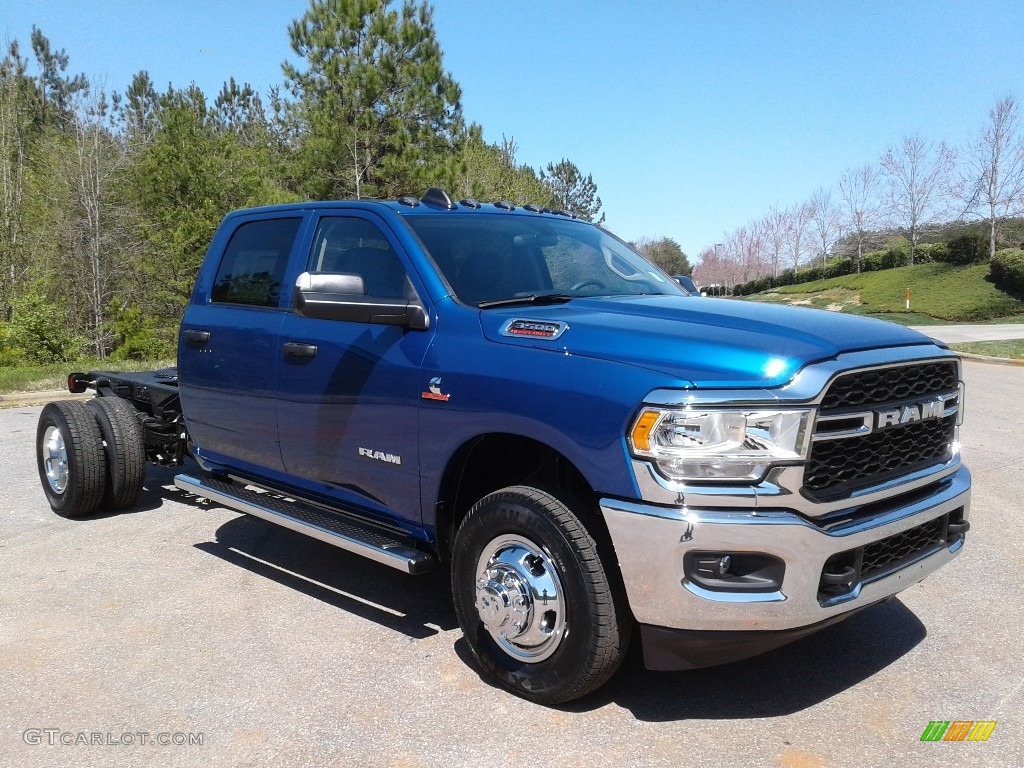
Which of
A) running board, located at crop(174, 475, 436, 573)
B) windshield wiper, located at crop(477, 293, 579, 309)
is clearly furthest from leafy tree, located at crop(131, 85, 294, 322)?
windshield wiper, located at crop(477, 293, 579, 309)

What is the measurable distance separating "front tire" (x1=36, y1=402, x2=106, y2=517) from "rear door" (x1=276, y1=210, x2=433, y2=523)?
2131 millimetres

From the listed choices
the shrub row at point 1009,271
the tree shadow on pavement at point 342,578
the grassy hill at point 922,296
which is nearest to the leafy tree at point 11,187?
the tree shadow on pavement at point 342,578

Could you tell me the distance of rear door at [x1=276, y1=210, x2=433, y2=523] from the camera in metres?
3.85

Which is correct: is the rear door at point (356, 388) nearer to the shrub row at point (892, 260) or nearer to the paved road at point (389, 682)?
the paved road at point (389, 682)

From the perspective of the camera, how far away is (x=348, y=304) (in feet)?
12.0

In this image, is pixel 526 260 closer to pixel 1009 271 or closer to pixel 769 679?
pixel 769 679

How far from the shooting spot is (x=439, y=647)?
13.0 ft

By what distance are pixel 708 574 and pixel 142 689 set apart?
237 cm

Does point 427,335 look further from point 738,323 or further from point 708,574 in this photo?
point 708,574

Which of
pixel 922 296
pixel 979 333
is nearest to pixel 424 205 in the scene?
pixel 979 333

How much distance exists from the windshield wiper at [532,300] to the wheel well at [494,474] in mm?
643

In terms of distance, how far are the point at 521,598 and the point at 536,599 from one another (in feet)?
0.21

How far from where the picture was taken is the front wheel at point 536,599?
310cm

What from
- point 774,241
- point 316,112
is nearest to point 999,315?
point 316,112
